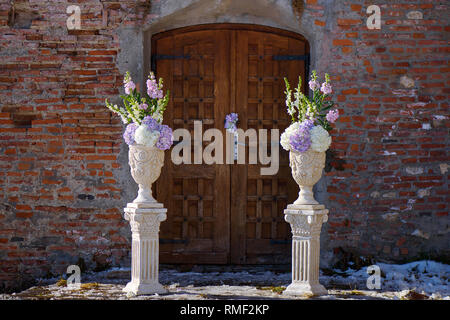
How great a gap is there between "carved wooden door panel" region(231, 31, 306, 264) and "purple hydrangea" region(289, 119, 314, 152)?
5.07 ft

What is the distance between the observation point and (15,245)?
6.43 m

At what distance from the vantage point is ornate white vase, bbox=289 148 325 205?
5195 mm

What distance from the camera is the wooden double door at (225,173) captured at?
669 centimetres

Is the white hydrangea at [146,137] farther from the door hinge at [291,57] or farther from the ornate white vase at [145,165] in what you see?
the door hinge at [291,57]

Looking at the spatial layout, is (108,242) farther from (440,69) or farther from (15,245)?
(440,69)

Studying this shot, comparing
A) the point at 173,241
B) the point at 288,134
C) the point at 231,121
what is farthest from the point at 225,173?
the point at 288,134

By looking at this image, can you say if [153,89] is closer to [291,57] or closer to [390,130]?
[291,57]

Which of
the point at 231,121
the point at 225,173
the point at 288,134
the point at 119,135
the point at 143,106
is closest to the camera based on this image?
the point at 288,134

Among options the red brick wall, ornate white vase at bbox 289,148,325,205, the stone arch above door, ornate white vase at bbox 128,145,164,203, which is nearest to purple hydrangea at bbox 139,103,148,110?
ornate white vase at bbox 128,145,164,203

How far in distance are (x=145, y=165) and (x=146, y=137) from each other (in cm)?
24

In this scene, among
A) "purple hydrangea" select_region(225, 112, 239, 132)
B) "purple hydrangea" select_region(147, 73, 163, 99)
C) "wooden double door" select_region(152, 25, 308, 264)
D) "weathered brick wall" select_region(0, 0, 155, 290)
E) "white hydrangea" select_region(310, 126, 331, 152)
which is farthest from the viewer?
"wooden double door" select_region(152, 25, 308, 264)

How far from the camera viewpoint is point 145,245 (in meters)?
5.19

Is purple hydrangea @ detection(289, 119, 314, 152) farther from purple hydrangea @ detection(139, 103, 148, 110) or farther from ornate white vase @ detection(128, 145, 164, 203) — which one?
purple hydrangea @ detection(139, 103, 148, 110)

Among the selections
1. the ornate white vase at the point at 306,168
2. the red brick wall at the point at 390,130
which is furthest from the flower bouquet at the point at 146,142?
the red brick wall at the point at 390,130
